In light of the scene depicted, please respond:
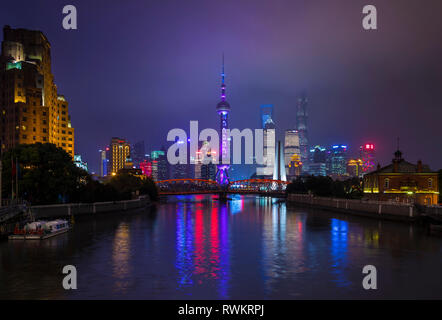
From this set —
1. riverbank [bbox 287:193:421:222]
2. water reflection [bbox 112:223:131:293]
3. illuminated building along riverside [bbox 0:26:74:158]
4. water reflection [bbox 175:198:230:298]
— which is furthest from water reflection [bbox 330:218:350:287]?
illuminated building along riverside [bbox 0:26:74:158]

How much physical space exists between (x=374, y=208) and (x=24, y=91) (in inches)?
4460

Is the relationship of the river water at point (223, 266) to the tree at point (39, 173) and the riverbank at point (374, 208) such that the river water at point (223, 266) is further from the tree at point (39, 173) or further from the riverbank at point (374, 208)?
the tree at point (39, 173)

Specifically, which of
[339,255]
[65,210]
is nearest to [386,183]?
[339,255]

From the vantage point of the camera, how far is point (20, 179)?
58156 mm

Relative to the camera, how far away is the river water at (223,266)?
21844 mm

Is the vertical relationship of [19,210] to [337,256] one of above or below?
above

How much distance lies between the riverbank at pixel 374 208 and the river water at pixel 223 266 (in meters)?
10.5

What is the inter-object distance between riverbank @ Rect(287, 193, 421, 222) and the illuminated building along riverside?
292ft

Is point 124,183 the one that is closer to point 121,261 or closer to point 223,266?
point 121,261

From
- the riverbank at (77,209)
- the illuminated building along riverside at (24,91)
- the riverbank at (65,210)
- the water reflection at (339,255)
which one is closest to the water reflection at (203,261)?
the water reflection at (339,255)

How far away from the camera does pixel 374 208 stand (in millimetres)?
69562
